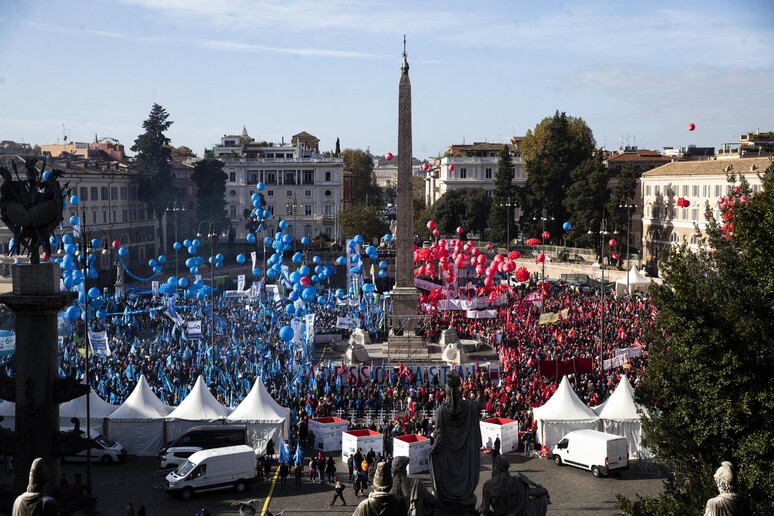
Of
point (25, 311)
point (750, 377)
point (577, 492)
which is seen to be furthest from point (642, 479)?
point (25, 311)

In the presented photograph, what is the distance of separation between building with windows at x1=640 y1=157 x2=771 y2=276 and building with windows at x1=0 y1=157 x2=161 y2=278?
3299 cm

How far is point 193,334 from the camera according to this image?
92.6ft

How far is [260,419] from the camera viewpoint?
20109mm

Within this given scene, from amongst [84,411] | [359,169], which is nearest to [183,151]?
[359,169]

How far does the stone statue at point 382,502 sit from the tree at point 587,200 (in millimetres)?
51306

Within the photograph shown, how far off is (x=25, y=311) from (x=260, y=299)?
87.3ft

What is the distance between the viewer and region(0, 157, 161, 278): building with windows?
56747 millimetres

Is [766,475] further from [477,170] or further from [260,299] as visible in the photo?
[477,170]

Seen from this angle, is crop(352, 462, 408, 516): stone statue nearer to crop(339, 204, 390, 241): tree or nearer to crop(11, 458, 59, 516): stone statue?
crop(11, 458, 59, 516): stone statue

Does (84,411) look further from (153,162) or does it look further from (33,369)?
(153,162)

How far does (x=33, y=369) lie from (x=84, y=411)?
9170mm

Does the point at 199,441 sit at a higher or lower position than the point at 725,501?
lower

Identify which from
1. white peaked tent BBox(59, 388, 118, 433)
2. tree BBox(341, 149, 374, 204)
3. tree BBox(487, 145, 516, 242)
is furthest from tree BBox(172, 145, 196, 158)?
white peaked tent BBox(59, 388, 118, 433)

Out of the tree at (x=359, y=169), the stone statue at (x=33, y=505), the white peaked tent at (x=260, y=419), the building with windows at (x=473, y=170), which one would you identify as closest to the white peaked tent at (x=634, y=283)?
the white peaked tent at (x=260, y=419)
